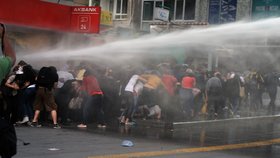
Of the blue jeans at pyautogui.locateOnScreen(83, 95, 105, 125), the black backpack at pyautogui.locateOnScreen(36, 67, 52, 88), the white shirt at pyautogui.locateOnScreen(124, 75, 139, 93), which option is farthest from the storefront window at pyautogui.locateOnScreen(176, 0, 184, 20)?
the black backpack at pyautogui.locateOnScreen(36, 67, 52, 88)

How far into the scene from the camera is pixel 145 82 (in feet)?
45.0

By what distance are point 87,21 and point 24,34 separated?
214 cm

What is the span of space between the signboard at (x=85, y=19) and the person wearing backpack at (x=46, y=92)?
16.4 ft

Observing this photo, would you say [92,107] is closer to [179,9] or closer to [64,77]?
[64,77]

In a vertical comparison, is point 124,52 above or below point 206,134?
above

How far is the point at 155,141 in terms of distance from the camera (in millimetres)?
10406

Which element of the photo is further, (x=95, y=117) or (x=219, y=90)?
(x=219, y=90)

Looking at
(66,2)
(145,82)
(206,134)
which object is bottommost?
(206,134)

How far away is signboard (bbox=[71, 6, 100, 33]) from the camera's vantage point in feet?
54.5

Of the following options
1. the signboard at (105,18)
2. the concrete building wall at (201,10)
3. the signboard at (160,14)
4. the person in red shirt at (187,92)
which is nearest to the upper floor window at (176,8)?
the concrete building wall at (201,10)

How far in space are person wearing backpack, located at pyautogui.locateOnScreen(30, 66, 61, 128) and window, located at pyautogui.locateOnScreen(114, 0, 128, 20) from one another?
2409 cm

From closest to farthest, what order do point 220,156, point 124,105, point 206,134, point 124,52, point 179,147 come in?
point 220,156, point 179,147, point 206,134, point 124,52, point 124,105

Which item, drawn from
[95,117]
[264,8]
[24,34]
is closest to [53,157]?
[95,117]

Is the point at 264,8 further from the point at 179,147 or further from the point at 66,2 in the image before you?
the point at 179,147
